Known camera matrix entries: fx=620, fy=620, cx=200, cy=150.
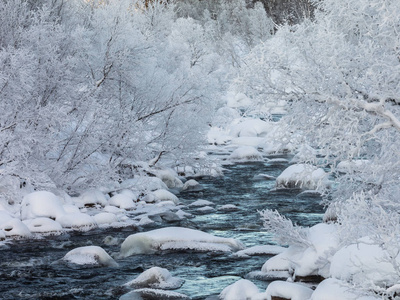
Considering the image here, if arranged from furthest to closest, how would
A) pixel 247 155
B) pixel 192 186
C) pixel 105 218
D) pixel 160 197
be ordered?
pixel 247 155
pixel 192 186
pixel 160 197
pixel 105 218

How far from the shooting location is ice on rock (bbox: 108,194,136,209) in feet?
36.4

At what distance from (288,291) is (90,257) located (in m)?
2.83

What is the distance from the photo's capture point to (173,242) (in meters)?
8.46

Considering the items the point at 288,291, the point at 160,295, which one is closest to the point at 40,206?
the point at 160,295

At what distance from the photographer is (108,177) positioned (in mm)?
11516

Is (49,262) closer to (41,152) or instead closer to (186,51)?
(41,152)

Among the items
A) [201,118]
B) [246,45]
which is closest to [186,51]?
[201,118]

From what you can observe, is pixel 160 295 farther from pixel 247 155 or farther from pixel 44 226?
pixel 247 155

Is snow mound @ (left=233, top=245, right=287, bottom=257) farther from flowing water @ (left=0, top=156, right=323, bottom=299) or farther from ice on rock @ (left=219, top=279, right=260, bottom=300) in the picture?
ice on rock @ (left=219, top=279, right=260, bottom=300)

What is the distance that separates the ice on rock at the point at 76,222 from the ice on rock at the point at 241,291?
3.83 meters

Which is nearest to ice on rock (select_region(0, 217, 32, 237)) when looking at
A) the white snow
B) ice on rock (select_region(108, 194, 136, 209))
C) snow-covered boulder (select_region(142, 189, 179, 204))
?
the white snow

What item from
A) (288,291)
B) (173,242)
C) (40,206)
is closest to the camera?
(288,291)

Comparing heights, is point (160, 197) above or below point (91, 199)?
below

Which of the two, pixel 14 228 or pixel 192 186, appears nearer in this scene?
pixel 14 228
